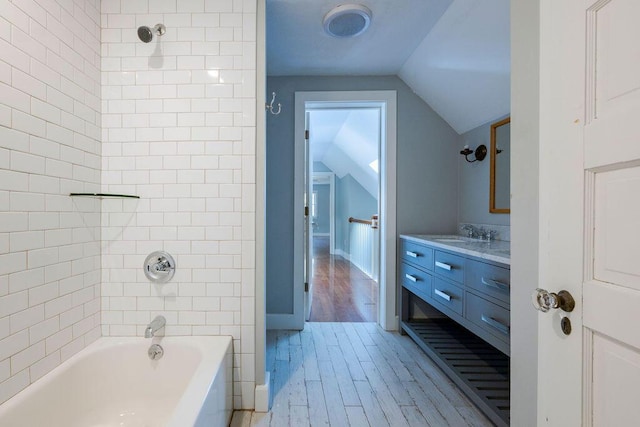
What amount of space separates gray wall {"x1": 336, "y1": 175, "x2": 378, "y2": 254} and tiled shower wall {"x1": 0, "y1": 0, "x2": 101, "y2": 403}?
16.0ft

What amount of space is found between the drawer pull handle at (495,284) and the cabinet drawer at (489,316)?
0.09m

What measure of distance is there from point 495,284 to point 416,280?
0.83 meters

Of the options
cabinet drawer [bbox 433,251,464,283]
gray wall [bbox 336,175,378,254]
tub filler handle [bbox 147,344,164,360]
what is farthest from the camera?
gray wall [bbox 336,175,378,254]

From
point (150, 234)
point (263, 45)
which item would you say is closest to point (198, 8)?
point (263, 45)

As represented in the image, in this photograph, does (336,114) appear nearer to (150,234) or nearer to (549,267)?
(150,234)

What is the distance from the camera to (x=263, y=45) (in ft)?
4.87

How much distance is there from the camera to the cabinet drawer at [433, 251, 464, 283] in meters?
1.59

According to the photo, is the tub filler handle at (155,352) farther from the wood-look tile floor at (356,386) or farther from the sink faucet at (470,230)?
the sink faucet at (470,230)

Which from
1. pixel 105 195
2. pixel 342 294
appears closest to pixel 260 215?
pixel 105 195

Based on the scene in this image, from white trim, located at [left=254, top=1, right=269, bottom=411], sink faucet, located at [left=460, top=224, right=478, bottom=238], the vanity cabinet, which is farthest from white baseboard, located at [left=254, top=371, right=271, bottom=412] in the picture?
sink faucet, located at [left=460, top=224, right=478, bottom=238]

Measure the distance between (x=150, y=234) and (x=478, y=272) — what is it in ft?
5.80

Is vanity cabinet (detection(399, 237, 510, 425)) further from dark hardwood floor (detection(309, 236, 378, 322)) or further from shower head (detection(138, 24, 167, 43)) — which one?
shower head (detection(138, 24, 167, 43))

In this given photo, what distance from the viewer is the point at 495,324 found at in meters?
1.30

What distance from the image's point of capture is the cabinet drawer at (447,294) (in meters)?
1.61
